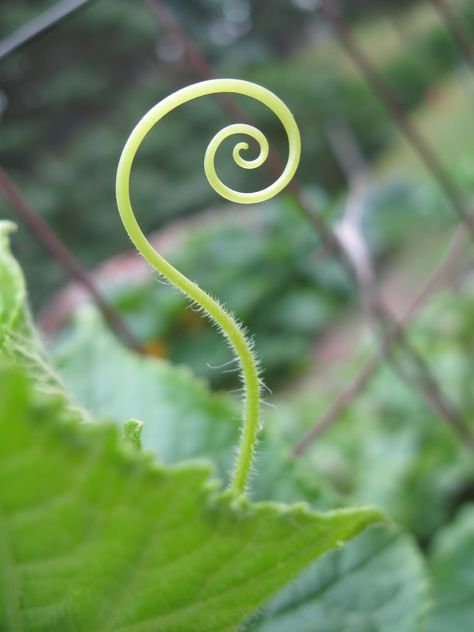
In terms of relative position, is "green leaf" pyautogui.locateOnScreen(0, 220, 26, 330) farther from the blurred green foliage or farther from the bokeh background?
the blurred green foliage

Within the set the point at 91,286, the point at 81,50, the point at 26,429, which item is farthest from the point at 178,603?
the point at 81,50

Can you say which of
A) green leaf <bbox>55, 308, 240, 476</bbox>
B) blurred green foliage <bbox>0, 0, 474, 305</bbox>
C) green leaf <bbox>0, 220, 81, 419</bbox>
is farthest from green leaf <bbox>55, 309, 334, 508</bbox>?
blurred green foliage <bbox>0, 0, 474, 305</bbox>

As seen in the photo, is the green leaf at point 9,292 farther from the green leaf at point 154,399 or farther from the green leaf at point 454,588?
the green leaf at point 454,588

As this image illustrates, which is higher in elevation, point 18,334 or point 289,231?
point 289,231

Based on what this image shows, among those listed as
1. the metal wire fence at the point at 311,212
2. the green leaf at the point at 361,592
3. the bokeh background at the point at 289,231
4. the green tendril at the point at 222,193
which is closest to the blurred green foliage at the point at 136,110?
the bokeh background at the point at 289,231

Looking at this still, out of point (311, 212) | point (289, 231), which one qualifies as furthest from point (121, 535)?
point (289, 231)

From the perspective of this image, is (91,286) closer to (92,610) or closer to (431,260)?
(92,610)

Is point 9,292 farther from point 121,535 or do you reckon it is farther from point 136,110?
point 136,110
